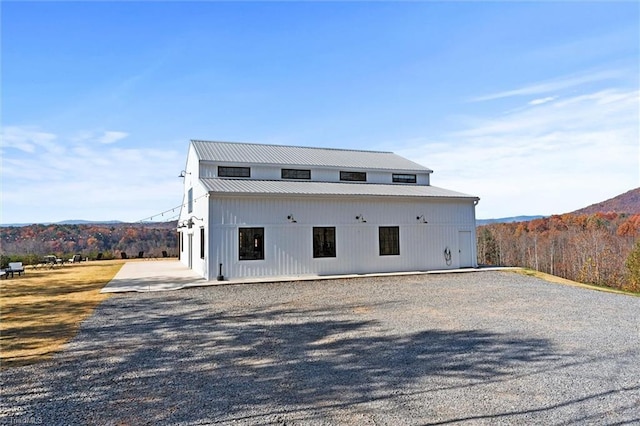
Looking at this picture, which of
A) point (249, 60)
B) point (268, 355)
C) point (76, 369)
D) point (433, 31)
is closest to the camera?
point (76, 369)

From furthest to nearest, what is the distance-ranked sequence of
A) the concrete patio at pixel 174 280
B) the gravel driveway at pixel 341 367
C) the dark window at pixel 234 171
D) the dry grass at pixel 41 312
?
1. the dark window at pixel 234 171
2. the concrete patio at pixel 174 280
3. the dry grass at pixel 41 312
4. the gravel driveway at pixel 341 367

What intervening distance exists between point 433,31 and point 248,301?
32.4 ft

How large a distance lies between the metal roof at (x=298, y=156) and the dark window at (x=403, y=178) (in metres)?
0.32

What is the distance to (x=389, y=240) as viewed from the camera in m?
16.8

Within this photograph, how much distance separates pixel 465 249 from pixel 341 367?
46.6 feet

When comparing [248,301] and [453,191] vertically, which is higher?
[453,191]

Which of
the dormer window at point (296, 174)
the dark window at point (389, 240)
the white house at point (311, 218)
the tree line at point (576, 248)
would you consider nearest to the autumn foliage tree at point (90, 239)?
the white house at point (311, 218)

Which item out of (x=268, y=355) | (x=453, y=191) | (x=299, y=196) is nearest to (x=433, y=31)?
(x=299, y=196)

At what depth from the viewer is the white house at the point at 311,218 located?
48.0ft

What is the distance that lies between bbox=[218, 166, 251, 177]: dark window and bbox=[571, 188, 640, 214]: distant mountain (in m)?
62.8

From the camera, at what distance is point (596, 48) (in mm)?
10828

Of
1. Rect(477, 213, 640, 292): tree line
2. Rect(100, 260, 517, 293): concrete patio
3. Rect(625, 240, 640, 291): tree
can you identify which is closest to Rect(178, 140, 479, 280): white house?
Rect(100, 260, 517, 293): concrete patio

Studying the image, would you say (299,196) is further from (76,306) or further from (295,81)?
(76,306)

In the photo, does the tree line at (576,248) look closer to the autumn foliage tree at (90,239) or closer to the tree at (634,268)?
the tree at (634,268)
